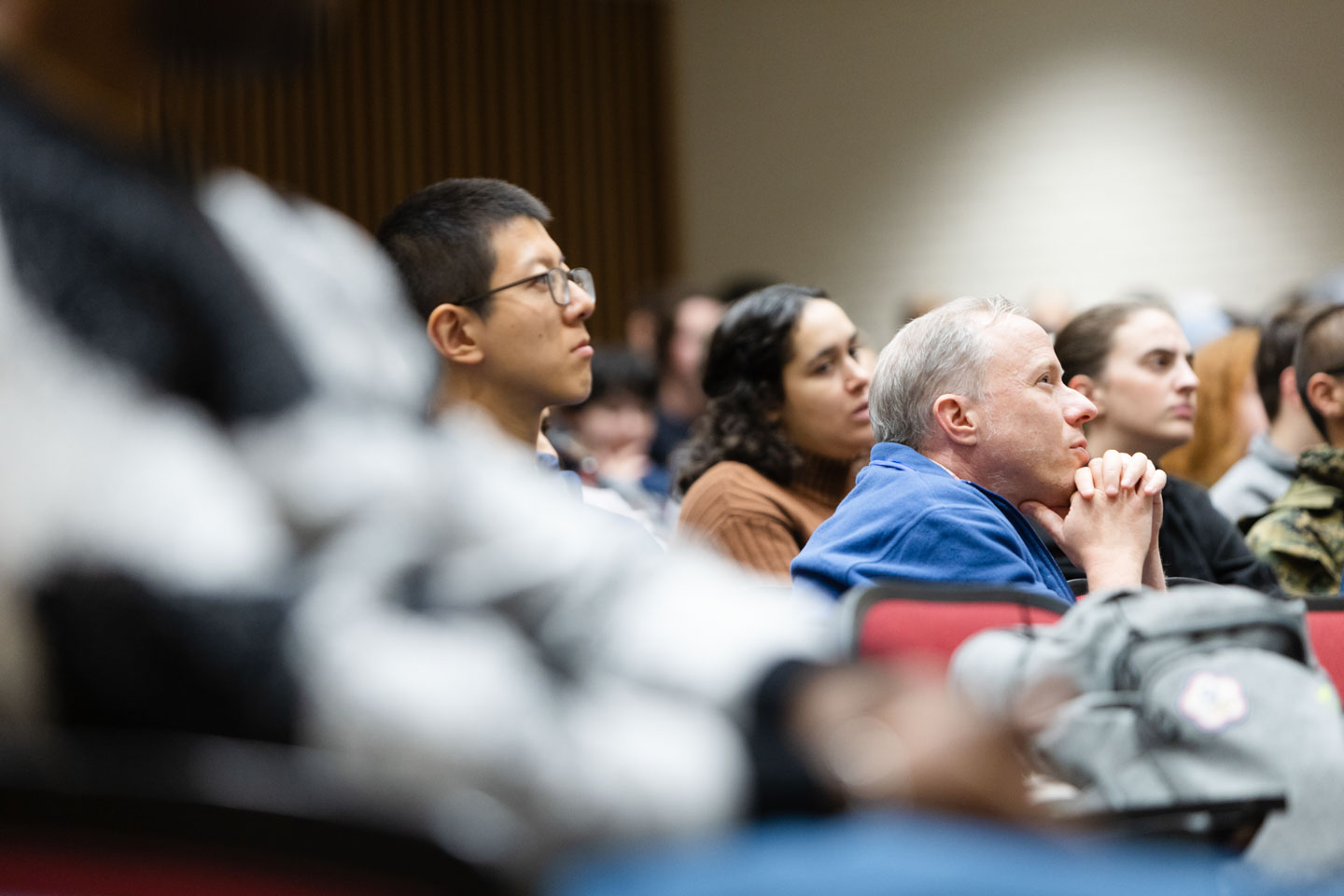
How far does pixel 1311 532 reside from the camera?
3.27 meters

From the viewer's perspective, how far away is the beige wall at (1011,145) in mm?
7371

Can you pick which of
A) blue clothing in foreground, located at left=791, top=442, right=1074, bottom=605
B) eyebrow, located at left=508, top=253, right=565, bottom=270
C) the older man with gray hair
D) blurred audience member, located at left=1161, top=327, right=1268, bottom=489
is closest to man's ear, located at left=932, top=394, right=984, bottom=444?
the older man with gray hair

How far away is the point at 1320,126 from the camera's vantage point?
23.9ft

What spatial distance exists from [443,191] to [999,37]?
6.20 m

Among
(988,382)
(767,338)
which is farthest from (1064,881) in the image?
(767,338)

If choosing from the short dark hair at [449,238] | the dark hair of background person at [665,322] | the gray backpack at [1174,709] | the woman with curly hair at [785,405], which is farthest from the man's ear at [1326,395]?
the dark hair of background person at [665,322]

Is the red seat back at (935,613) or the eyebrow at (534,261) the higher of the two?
the eyebrow at (534,261)

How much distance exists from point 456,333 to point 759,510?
100 cm

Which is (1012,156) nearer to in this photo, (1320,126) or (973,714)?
(1320,126)

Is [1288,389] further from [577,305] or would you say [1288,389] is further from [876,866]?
[876,866]

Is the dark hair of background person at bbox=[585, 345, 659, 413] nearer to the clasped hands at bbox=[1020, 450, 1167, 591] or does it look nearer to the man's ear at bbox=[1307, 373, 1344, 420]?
the man's ear at bbox=[1307, 373, 1344, 420]

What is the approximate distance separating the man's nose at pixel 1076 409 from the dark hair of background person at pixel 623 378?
369 cm

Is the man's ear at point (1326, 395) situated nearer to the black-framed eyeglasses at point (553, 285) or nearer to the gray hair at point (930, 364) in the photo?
the gray hair at point (930, 364)

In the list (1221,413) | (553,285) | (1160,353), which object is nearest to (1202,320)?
(1221,413)
